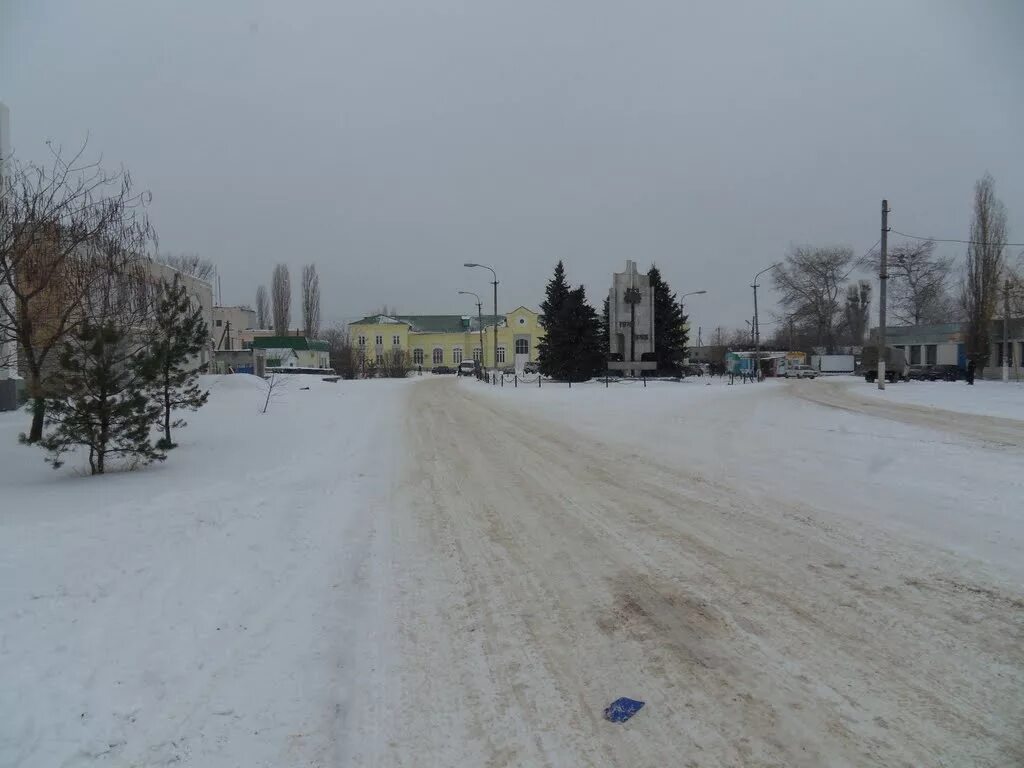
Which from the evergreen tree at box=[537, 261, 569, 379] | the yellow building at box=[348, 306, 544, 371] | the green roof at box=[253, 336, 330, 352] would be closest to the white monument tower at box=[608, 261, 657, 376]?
the evergreen tree at box=[537, 261, 569, 379]

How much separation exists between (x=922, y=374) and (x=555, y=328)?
31.4 m

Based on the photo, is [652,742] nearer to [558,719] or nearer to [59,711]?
[558,719]

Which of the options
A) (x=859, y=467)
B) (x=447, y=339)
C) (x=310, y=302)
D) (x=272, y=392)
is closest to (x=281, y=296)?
(x=310, y=302)

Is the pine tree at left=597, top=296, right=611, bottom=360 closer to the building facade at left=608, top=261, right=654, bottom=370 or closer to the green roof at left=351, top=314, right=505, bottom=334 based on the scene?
the building facade at left=608, top=261, right=654, bottom=370

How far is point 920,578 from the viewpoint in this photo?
17.2 ft

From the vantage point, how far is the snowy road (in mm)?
3107

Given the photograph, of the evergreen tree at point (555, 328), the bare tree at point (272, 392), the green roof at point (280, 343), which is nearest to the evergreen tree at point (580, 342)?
the evergreen tree at point (555, 328)

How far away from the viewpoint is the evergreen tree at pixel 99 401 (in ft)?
29.6

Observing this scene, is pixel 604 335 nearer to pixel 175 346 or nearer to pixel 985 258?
pixel 985 258

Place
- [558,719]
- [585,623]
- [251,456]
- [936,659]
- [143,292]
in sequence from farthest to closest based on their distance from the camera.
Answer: [143,292]
[251,456]
[585,623]
[936,659]
[558,719]

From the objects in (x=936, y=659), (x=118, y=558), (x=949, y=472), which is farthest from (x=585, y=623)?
(x=949, y=472)

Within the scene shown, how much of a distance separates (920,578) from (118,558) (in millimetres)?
6727

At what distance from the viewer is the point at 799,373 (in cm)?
6688

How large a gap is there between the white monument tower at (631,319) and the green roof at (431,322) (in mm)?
59889
